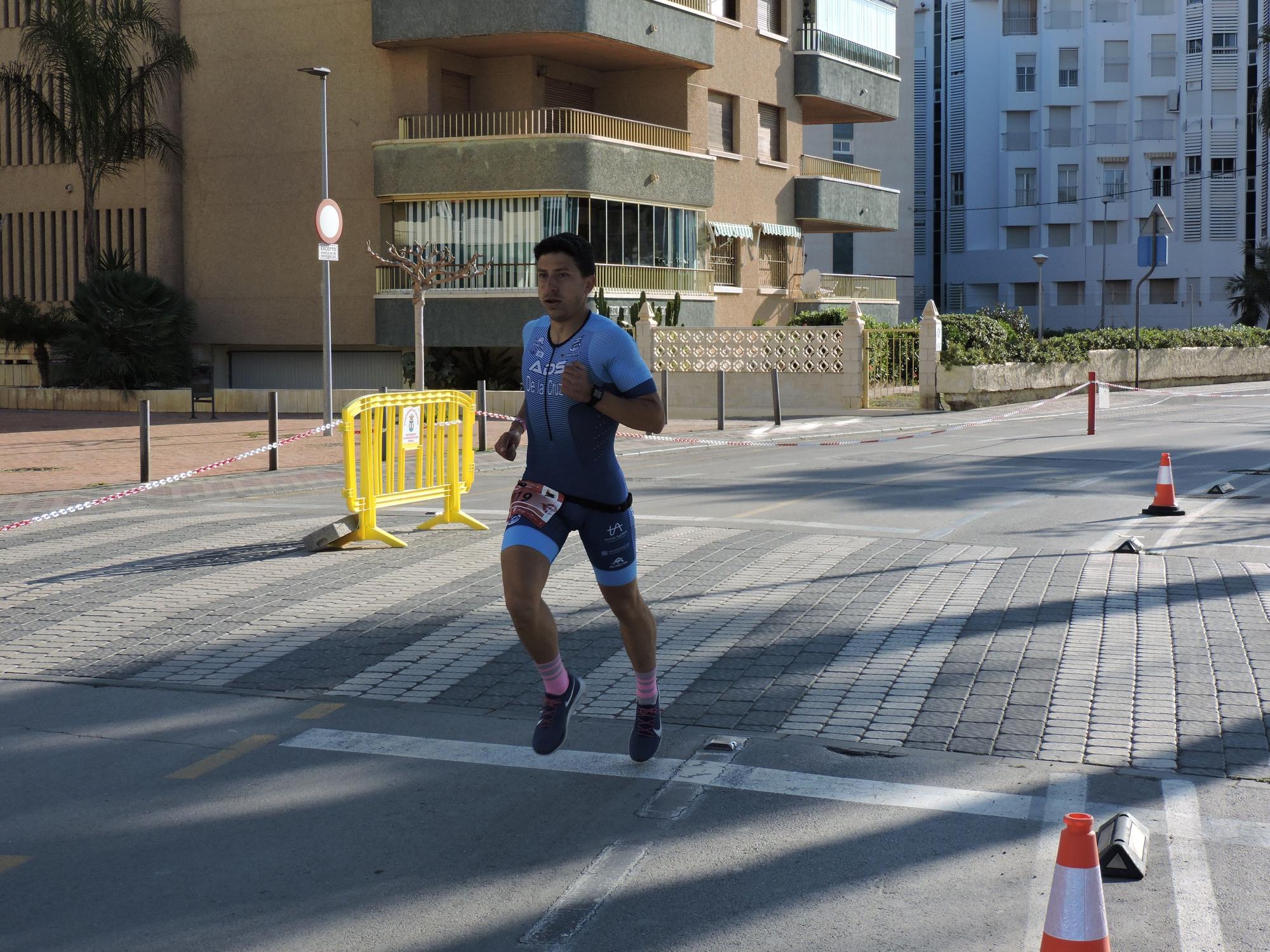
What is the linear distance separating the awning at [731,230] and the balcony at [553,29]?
4.09m

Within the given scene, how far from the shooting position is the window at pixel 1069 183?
7200 cm

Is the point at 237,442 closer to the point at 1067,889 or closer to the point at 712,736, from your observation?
the point at 712,736

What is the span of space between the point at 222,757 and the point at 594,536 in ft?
5.56

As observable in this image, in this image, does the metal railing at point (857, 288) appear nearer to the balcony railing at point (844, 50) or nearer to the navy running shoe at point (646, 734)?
the balcony railing at point (844, 50)

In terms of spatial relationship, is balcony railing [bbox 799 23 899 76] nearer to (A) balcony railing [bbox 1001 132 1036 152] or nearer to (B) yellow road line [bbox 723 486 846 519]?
(A) balcony railing [bbox 1001 132 1036 152]

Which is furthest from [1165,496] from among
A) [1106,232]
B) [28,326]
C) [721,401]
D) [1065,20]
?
[1065,20]

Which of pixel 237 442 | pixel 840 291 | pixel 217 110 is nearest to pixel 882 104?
pixel 840 291

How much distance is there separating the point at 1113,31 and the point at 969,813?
243ft

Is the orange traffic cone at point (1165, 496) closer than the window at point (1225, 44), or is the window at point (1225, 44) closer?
the orange traffic cone at point (1165, 496)

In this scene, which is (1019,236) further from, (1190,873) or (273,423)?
(1190,873)

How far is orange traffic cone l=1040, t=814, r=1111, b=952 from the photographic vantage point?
325cm

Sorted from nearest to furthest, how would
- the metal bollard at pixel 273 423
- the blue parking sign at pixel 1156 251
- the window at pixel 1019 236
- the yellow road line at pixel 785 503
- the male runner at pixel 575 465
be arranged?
the male runner at pixel 575 465
the yellow road line at pixel 785 503
the metal bollard at pixel 273 423
the blue parking sign at pixel 1156 251
the window at pixel 1019 236

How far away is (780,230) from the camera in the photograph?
40031mm

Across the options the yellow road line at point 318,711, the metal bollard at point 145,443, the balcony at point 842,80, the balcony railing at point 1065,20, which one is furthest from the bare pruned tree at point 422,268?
the balcony railing at point 1065,20
